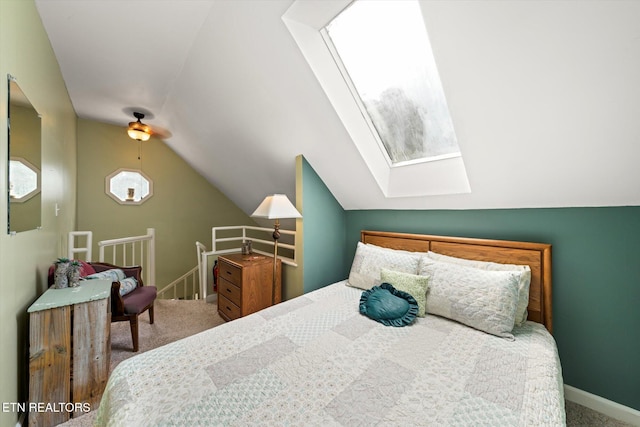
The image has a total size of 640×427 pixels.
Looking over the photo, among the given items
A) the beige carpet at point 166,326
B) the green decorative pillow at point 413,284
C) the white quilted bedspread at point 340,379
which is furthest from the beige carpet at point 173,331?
the green decorative pillow at point 413,284

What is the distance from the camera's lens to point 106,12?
67.4 inches

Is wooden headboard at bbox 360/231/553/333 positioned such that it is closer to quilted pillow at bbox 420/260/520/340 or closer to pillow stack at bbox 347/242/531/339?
pillow stack at bbox 347/242/531/339

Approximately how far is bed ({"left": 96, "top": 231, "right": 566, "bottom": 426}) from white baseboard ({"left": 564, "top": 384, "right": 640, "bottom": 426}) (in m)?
0.44

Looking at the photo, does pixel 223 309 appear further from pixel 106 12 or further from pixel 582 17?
pixel 582 17

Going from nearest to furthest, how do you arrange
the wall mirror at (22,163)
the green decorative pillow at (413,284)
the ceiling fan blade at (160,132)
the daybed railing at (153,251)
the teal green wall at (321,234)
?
the wall mirror at (22,163) < the green decorative pillow at (413,284) < the teal green wall at (321,234) < the daybed railing at (153,251) < the ceiling fan blade at (160,132)

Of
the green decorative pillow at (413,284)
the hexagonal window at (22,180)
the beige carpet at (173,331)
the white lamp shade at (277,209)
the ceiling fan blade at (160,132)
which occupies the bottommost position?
the beige carpet at (173,331)

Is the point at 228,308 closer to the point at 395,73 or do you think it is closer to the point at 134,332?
the point at 134,332

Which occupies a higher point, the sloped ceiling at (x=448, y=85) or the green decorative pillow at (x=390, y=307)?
the sloped ceiling at (x=448, y=85)

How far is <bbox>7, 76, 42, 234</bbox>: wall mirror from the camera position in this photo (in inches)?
48.8

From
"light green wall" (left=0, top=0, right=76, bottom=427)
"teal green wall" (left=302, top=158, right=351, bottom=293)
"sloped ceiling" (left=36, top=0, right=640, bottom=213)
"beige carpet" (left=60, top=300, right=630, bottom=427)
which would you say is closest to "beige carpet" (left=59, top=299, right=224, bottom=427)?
"beige carpet" (left=60, top=300, right=630, bottom=427)

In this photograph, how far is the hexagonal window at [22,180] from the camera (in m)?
1.26

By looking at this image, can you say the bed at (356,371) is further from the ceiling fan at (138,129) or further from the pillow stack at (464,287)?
the ceiling fan at (138,129)

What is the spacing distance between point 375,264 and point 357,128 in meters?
1.15

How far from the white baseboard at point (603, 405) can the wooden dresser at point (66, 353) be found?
3.06 meters
